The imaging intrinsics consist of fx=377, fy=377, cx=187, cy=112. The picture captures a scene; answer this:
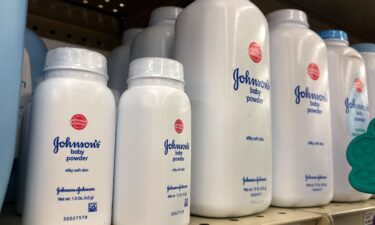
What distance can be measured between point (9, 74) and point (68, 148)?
0.28 feet

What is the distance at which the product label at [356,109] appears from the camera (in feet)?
2.30

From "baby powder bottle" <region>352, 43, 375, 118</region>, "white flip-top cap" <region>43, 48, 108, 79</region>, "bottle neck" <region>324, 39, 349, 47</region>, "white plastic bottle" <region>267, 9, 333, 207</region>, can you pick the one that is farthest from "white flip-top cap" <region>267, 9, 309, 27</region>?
"white flip-top cap" <region>43, 48, 108, 79</region>

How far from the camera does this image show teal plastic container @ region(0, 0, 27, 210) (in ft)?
1.06

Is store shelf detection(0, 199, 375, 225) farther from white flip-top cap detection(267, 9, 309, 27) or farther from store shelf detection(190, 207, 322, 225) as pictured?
white flip-top cap detection(267, 9, 309, 27)

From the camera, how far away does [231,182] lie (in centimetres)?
48

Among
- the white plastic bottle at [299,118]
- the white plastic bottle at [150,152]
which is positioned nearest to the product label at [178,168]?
the white plastic bottle at [150,152]

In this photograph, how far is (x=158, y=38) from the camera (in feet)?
2.11

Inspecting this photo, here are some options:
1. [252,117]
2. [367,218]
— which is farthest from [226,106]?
[367,218]

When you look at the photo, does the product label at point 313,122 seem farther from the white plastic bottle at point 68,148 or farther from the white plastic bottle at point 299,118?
the white plastic bottle at point 68,148

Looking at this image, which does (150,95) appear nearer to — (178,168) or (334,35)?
(178,168)

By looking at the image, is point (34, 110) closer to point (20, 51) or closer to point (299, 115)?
point (20, 51)

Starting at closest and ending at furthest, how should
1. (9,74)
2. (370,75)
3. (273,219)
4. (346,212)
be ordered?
(9,74), (273,219), (346,212), (370,75)

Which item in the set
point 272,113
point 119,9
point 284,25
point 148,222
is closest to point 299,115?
point 272,113

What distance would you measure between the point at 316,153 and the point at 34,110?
444 millimetres
